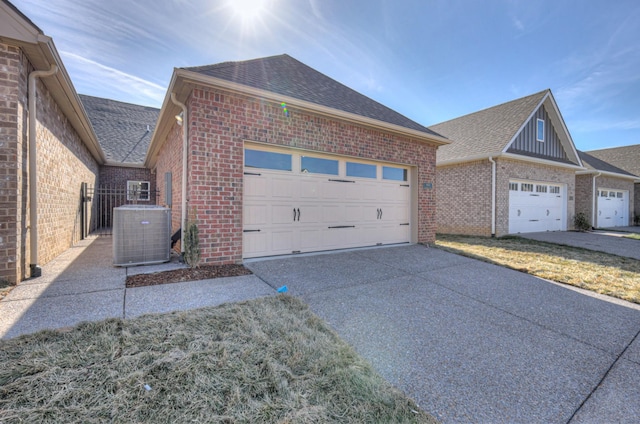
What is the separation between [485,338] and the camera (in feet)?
9.42

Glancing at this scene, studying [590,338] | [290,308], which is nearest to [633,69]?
[590,338]

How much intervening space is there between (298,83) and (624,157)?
27660 mm

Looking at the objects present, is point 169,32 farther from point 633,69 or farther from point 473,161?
point 633,69

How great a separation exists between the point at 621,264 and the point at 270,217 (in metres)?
8.52

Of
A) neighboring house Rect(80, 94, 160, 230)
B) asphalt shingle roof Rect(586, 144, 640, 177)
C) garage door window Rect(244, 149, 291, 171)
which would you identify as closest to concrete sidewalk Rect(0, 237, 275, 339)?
garage door window Rect(244, 149, 291, 171)

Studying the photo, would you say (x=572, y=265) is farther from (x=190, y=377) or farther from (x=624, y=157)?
(x=624, y=157)

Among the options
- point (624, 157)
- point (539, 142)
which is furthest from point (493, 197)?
point (624, 157)

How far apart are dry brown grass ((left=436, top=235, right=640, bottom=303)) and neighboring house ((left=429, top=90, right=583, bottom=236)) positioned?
249 cm

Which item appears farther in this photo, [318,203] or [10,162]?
[318,203]

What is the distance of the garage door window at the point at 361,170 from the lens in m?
6.98

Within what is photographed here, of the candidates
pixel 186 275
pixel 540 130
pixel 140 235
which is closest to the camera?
pixel 186 275

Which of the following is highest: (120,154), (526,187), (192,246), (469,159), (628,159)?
(628,159)

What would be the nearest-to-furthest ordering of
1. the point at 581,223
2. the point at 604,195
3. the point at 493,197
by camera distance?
the point at 493,197 → the point at 581,223 → the point at 604,195

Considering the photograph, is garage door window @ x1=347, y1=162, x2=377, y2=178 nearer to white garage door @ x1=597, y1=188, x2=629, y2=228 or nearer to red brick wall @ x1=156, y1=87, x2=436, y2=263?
red brick wall @ x1=156, y1=87, x2=436, y2=263
